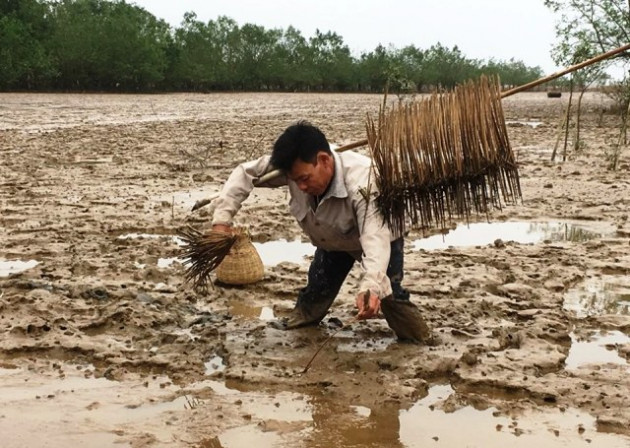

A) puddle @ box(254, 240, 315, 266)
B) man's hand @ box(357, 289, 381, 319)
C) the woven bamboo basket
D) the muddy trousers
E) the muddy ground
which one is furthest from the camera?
puddle @ box(254, 240, 315, 266)

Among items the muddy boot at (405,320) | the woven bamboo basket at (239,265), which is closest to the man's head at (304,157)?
the muddy boot at (405,320)

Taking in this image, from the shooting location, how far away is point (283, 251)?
669 cm

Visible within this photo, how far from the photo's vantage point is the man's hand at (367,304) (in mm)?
3553

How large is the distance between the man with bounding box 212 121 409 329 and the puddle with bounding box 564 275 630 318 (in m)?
1.49

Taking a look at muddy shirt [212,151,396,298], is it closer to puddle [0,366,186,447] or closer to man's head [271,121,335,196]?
man's head [271,121,335,196]

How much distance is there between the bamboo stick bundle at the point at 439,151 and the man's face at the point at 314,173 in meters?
0.25

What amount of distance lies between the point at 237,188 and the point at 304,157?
0.47 metres

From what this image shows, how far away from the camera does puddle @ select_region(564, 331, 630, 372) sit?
4.18 meters

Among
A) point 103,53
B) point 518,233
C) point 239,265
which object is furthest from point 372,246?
point 103,53

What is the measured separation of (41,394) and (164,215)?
4191mm

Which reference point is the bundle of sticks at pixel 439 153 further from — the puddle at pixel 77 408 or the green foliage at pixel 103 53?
the green foliage at pixel 103 53

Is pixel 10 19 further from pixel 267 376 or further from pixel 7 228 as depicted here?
pixel 267 376

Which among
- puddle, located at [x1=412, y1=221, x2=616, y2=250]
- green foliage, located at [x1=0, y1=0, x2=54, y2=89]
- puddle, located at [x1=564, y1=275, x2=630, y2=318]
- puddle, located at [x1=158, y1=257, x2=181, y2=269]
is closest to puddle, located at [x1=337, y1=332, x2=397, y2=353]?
puddle, located at [x1=564, y1=275, x2=630, y2=318]

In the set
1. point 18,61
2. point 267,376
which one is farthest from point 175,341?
point 18,61
